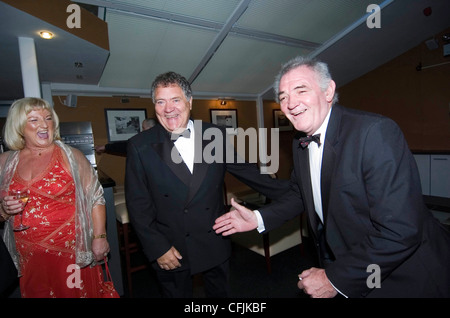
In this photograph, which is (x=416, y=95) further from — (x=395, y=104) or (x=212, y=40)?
(x=212, y=40)

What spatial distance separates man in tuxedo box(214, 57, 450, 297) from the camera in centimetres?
96

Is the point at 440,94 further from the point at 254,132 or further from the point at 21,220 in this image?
the point at 21,220

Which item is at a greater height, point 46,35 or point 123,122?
point 46,35

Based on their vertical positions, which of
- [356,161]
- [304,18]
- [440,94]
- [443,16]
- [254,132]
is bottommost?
[356,161]

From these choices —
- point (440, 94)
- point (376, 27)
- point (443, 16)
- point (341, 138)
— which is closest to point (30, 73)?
point (341, 138)

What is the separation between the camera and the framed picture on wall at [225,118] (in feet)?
21.3

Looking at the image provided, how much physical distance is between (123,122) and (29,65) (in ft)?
9.52

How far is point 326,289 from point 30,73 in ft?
10.7

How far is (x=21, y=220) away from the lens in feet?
5.29

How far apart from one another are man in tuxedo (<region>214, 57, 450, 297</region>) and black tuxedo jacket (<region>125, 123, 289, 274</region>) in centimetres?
66

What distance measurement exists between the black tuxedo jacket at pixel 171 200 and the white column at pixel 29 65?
6.03ft

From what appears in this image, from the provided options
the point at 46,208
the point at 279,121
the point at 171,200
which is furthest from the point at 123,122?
the point at 279,121

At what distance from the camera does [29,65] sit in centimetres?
249

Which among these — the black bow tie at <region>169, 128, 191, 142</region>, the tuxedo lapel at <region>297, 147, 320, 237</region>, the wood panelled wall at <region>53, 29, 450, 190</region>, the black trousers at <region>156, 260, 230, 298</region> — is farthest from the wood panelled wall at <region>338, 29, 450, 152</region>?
the black bow tie at <region>169, 128, 191, 142</region>
